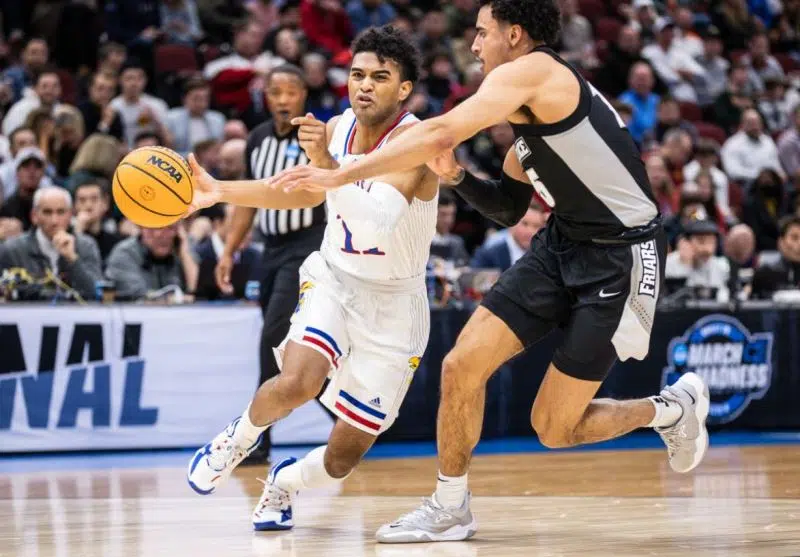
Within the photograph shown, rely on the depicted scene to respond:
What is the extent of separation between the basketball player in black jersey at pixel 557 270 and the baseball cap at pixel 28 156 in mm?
6149

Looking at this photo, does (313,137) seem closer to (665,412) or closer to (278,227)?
(665,412)

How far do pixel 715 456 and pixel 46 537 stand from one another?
4.97 metres

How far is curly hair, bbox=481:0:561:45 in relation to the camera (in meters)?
5.04

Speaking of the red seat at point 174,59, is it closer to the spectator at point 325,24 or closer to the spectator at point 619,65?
the spectator at point 325,24

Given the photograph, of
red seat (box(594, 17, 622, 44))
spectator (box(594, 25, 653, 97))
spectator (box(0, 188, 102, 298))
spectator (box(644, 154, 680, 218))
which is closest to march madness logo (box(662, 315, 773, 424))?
spectator (box(644, 154, 680, 218))

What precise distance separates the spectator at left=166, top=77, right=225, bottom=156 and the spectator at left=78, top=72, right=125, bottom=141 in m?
0.57

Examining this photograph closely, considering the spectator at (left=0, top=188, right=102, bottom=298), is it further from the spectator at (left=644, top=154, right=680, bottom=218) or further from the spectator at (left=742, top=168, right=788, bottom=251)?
the spectator at (left=742, top=168, right=788, bottom=251)

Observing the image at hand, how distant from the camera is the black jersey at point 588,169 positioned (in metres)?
4.99

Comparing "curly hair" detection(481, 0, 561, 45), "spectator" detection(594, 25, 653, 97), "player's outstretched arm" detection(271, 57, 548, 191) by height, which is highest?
"curly hair" detection(481, 0, 561, 45)

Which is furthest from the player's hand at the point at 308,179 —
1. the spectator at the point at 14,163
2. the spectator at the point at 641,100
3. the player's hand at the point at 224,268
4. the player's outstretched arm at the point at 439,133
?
the spectator at the point at 641,100

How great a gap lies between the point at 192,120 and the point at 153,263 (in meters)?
3.17

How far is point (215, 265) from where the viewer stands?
31.7 ft

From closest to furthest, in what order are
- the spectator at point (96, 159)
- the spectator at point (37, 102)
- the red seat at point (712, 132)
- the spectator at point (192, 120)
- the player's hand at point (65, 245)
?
the player's hand at point (65, 245)
the spectator at point (96, 159)
the spectator at point (37, 102)
the spectator at point (192, 120)
the red seat at point (712, 132)

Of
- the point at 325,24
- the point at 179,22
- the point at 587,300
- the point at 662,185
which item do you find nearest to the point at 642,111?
the point at 662,185
